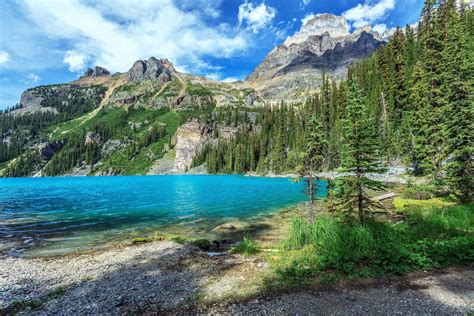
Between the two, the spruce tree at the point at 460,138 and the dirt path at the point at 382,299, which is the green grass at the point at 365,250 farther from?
the spruce tree at the point at 460,138

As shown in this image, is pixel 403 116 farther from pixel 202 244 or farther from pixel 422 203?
pixel 202 244

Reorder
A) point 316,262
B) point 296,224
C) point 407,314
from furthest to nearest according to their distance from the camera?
point 296,224 < point 316,262 < point 407,314

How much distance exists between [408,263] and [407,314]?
360 centimetres

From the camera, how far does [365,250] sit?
10938 mm

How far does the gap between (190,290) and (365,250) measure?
733cm

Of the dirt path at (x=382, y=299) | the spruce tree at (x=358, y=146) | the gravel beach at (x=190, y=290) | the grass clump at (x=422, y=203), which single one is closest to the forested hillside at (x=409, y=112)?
the spruce tree at (x=358, y=146)

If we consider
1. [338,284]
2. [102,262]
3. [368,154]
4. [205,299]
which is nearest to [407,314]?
[338,284]

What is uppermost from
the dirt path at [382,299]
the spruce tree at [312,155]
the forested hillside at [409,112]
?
the forested hillside at [409,112]

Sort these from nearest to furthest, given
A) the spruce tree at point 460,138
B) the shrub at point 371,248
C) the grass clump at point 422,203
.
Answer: the shrub at point 371,248, the spruce tree at point 460,138, the grass clump at point 422,203

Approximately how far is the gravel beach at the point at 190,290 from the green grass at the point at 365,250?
76 centimetres

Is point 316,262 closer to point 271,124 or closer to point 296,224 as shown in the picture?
point 296,224

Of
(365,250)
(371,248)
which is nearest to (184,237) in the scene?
(365,250)

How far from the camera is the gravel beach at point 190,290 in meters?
7.66

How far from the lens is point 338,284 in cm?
903
